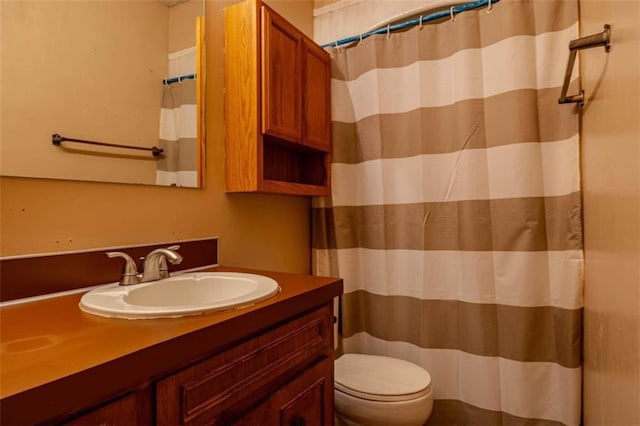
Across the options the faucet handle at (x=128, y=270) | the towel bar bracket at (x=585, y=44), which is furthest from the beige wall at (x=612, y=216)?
the faucet handle at (x=128, y=270)

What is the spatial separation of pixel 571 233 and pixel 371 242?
0.78 metres

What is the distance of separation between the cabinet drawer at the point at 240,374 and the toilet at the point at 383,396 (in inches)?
16.8

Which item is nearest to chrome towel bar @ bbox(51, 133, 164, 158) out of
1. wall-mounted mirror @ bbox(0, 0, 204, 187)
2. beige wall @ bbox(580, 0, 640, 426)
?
wall-mounted mirror @ bbox(0, 0, 204, 187)

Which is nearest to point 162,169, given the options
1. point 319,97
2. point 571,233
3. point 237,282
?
point 237,282

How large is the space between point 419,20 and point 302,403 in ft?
5.16

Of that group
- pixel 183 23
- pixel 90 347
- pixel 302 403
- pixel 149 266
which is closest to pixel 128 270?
pixel 149 266

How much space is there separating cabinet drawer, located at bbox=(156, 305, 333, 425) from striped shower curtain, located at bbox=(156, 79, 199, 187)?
25.5 inches

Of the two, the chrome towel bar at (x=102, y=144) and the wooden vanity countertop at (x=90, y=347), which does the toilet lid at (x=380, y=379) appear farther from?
the chrome towel bar at (x=102, y=144)

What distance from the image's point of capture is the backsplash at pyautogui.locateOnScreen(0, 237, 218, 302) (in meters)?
0.79

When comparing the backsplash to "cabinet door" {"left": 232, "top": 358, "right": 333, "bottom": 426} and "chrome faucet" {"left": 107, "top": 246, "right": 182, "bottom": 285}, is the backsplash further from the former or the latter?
"cabinet door" {"left": 232, "top": 358, "right": 333, "bottom": 426}

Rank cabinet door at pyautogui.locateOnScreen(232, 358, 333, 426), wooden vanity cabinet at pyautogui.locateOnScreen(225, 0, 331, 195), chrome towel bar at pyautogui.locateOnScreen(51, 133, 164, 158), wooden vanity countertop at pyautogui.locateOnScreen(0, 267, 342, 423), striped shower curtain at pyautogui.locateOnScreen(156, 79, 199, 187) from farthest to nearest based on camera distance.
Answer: wooden vanity cabinet at pyautogui.locateOnScreen(225, 0, 331, 195), striped shower curtain at pyautogui.locateOnScreen(156, 79, 199, 187), chrome towel bar at pyautogui.locateOnScreen(51, 133, 164, 158), cabinet door at pyautogui.locateOnScreen(232, 358, 333, 426), wooden vanity countertop at pyautogui.locateOnScreen(0, 267, 342, 423)

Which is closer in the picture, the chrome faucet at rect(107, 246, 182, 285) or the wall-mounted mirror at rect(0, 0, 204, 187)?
the wall-mounted mirror at rect(0, 0, 204, 187)

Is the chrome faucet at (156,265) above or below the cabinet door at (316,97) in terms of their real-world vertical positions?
below

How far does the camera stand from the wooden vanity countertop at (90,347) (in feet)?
1.38
